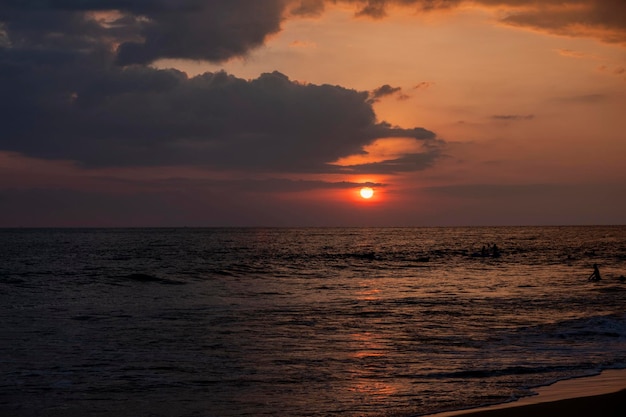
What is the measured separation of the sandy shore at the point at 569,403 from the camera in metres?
9.84

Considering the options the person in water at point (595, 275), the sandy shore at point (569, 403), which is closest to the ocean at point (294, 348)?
the sandy shore at point (569, 403)

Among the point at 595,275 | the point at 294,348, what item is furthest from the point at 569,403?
the point at 595,275

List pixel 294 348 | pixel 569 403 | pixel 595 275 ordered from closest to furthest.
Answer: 1. pixel 569 403
2. pixel 294 348
3. pixel 595 275

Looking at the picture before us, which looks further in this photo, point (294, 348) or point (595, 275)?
point (595, 275)

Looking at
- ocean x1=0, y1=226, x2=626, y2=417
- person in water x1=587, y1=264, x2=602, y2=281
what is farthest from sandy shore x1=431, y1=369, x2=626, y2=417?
person in water x1=587, y1=264, x2=602, y2=281

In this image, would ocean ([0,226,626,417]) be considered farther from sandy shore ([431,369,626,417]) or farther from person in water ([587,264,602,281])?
person in water ([587,264,602,281])

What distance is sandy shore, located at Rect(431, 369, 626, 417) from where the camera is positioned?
9.84 m

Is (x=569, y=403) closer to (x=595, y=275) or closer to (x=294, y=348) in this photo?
(x=294, y=348)

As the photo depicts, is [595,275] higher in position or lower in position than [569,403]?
lower

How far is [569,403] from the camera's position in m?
10.4

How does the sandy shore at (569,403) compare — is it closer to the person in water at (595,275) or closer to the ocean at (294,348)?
the ocean at (294,348)

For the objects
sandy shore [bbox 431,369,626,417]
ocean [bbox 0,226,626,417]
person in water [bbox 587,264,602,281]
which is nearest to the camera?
sandy shore [bbox 431,369,626,417]

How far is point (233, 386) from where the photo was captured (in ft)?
41.3

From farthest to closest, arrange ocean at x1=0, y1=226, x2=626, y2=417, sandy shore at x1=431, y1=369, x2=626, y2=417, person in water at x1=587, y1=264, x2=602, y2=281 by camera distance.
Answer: person in water at x1=587, y1=264, x2=602, y2=281
ocean at x1=0, y1=226, x2=626, y2=417
sandy shore at x1=431, y1=369, x2=626, y2=417
